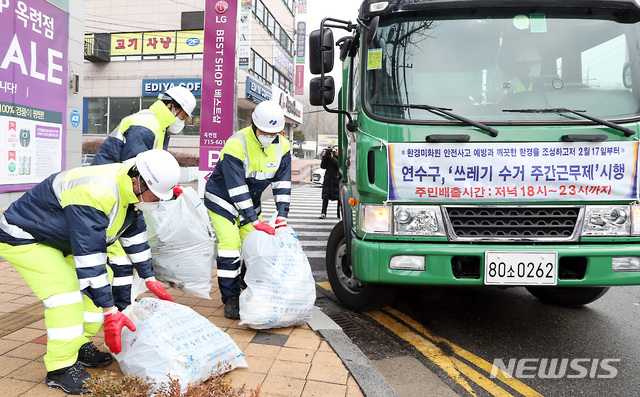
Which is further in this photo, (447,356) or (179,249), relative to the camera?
(179,249)

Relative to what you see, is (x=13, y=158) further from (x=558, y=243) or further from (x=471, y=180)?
(x=558, y=243)

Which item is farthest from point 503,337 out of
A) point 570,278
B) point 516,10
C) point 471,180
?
point 516,10

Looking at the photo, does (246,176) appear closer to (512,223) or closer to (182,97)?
(182,97)

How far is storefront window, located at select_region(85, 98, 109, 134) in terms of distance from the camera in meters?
28.6

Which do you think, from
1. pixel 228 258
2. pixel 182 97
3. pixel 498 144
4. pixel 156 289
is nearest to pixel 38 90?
pixel 182 97

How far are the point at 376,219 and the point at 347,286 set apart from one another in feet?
3.79

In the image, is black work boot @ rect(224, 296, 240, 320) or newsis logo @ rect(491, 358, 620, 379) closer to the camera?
newsis logo @ rect(491, 358, 620, 379)

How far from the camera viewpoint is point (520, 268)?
3.13m

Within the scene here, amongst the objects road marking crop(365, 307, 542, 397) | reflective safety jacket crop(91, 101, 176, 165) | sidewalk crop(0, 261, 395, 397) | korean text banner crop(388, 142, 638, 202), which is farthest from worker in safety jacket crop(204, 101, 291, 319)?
road marking crop(365, 307, 542, 397)

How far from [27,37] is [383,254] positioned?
6.22 meters

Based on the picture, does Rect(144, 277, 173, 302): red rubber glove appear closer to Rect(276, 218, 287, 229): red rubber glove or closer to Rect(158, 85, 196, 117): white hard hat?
Rect(276, 218, 287, 229): red rubber glove

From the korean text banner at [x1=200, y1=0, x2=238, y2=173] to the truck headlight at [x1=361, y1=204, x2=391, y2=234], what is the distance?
14.4ft

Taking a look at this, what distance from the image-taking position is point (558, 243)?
320 centimetres

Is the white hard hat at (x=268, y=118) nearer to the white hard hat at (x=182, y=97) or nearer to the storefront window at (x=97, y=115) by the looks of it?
the white hard hat at (x=182, y=97)
